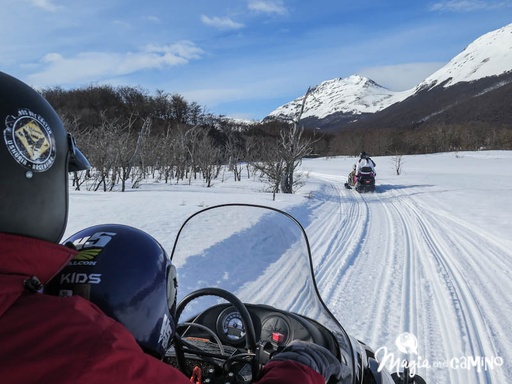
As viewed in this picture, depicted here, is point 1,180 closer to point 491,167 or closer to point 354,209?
point 354,209

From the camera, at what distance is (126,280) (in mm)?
1287

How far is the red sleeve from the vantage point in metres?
1.25

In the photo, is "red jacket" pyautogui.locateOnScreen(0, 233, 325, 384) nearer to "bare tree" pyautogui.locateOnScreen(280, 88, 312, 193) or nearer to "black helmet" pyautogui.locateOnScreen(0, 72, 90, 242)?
"black helmet" pyautogui.locateOnScreen(0, 72, 90, 242)

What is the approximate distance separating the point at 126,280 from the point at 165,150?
25.9 meters

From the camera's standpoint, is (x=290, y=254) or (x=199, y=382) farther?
(x=290, y=254)

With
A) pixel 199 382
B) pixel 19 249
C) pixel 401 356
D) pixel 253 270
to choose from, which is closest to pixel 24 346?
pixel 19 249

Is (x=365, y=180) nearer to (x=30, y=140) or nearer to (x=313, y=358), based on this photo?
(x=313, y=358)

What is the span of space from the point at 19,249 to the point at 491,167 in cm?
3864

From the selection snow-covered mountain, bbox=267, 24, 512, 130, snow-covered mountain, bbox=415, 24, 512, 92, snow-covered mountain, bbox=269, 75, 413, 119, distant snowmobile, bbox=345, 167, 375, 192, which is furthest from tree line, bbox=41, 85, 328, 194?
snow-covered mountain, bbox=269, 75, 413, 119

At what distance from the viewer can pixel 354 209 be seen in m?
12.4

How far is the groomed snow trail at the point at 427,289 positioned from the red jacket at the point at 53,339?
2946 millimetres

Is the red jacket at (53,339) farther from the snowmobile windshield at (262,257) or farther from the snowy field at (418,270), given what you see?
the snowy field at (418,270)

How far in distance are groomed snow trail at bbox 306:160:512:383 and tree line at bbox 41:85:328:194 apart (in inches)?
267

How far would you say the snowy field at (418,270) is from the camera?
3.56 m
